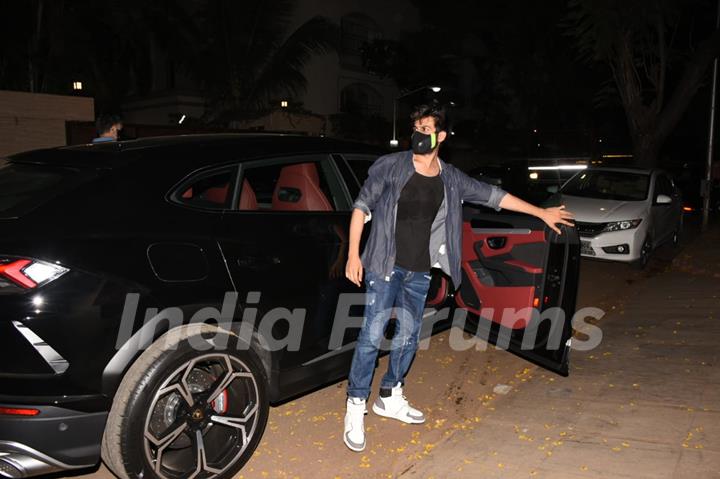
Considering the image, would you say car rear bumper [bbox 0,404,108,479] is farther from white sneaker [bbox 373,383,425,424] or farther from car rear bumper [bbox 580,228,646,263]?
car rear bumper [bbox 580,228,646,263]

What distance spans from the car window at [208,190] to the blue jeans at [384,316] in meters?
0.93

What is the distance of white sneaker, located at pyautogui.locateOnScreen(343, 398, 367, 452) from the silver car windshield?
700 cm

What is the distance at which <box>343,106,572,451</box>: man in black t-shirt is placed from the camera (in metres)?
3.54

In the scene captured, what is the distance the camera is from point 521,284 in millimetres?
4543

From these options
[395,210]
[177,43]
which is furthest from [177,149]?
[177,43]

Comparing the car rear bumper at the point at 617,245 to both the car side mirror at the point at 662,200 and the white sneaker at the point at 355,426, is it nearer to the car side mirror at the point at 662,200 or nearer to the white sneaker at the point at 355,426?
the car side mirror at the point at 662,200

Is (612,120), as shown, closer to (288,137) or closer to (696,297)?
(696,297)

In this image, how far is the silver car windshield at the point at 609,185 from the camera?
9695mm

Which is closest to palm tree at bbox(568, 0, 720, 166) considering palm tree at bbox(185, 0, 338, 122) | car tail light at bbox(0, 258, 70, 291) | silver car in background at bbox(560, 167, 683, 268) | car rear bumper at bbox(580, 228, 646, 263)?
silver car in background at bbox(560, 167, 683, 268)

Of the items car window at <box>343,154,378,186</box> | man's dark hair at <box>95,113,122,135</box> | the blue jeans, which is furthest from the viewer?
man's dark hair at <box>95,113,122,135</box>

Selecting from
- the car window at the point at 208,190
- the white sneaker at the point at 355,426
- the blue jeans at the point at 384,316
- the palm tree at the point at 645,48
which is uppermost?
the palm tree at the point at 645,48

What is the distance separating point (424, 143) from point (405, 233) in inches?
20.7

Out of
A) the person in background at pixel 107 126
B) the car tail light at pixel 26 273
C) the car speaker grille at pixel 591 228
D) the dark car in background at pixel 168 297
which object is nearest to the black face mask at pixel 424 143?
the dark car in background at pixel 168 297

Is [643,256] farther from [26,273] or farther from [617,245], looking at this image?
[26,273]
